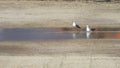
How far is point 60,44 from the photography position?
23953 mm

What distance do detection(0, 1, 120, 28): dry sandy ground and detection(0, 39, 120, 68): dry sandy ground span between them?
597 centimetres

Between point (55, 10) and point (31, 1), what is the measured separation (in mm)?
5375

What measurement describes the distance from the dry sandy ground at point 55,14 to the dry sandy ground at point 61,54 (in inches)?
235

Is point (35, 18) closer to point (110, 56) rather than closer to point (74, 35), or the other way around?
point (74, 35)

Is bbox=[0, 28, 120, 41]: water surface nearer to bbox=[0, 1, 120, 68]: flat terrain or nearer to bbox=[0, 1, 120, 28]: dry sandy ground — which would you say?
bbox=[0, 1, 120, 68]: flat terrain

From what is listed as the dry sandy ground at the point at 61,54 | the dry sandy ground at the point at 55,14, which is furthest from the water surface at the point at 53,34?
the dry sandy ground at the point at 55,14

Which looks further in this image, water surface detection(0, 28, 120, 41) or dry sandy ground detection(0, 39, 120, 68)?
water surface detection(0, 28, 120, 41)

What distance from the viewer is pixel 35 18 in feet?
109

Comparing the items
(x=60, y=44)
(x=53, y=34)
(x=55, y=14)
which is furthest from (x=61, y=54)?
(x=55, y=14)

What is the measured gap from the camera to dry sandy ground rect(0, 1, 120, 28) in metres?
31.0

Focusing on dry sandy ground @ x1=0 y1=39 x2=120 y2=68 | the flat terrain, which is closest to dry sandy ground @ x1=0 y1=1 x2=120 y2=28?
the flat terrain

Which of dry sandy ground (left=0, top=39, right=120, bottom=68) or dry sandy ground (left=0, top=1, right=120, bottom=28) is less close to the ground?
dry sandy ground (left=0, top=39, right=120, bottom=68)

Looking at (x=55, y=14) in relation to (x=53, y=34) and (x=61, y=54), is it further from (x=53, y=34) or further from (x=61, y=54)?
(x=61, y=54)

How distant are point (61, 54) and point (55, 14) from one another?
43.8ft
